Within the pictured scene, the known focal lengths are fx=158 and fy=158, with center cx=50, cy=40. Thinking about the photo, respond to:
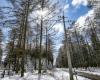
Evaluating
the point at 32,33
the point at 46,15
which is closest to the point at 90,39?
the point at 32,33

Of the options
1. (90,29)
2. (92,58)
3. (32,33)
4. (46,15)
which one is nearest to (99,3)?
(46,15)

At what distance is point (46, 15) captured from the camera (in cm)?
2055

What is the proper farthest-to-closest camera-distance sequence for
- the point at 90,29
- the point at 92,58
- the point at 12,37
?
the point at 92,58, the point at 90,29, the point at 12,37

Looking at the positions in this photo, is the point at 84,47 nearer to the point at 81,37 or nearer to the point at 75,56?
the point at 81,37

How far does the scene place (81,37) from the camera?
50906mm

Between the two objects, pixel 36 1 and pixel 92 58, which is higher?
pixel 36 1

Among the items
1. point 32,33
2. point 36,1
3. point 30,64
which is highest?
point 36,1

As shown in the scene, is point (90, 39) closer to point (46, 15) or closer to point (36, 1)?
point (46, 15)

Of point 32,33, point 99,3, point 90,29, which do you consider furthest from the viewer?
point 90,29

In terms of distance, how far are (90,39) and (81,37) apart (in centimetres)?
645

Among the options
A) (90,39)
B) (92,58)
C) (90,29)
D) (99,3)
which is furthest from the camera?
(92,58)

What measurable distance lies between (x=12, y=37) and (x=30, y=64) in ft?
50.4

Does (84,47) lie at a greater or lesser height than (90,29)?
lesser

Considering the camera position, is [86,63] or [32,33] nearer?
[32,33]
